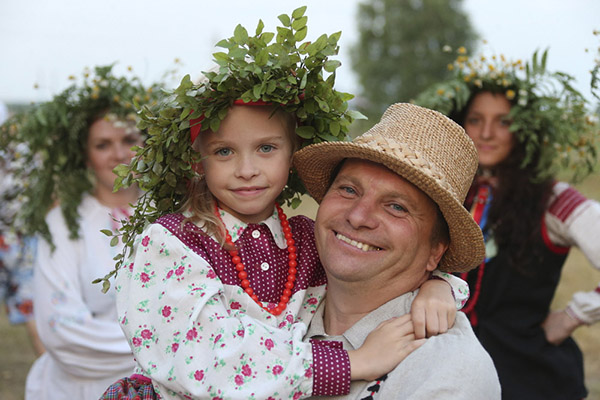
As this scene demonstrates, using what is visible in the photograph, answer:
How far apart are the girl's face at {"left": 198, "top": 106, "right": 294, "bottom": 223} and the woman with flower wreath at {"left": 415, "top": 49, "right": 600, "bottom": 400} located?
227 centimetres

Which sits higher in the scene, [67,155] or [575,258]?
[67,155]

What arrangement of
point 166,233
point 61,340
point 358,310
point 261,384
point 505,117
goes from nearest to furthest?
point 261,384 < point 166,233 < point 358,310 < point 61,340 < point 505,117

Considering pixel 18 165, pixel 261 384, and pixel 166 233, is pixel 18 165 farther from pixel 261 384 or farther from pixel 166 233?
pixel 261 384

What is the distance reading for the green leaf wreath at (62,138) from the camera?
4586 millimetres

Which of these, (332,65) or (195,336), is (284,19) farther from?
(195,336)

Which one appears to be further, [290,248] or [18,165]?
[18,165]

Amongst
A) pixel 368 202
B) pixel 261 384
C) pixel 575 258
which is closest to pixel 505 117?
pixel 368 202

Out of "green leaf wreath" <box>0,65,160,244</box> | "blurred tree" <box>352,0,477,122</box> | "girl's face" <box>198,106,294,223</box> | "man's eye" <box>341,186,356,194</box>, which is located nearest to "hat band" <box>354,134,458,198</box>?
"man's eye" <box>341,186,356,194</box>

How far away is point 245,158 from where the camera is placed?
8.57ft

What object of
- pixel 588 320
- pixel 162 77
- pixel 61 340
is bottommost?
pixel 61 340

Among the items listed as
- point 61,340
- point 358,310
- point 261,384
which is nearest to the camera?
point 261,384

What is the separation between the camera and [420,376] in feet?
7.11

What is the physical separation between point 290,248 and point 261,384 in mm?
786

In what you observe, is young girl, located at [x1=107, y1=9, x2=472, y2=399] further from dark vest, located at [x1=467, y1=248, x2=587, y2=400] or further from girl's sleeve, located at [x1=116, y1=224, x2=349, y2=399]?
dark vest, located at [x1=467, y1=248, x2=587, y2=400]
